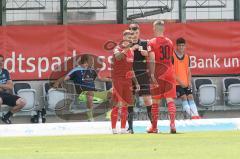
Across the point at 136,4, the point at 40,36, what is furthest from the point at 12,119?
the point at 136,4

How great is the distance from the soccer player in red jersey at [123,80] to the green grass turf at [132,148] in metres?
1.55

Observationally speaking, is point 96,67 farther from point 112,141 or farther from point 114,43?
point 112,141

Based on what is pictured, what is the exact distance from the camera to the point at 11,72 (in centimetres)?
1777

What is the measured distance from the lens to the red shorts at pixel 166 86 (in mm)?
12375

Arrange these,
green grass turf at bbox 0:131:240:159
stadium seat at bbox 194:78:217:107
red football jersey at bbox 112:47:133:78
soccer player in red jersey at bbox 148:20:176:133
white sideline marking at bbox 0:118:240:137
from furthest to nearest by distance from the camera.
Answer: stadium seat at bbox 194:78:217:107
white sideline marking at bbox 0:118:240:137
red football jersey at bbox 112:47:133:78
soccer player in red jersey at bbox 148:20:176:133
green grass turf at bbox 0:131:240:159

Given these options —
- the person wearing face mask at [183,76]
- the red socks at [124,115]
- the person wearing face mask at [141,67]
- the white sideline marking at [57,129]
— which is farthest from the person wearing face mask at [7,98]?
the red socks at [124,115]

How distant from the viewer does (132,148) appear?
8.95m

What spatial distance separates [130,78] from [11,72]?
5.56 meters

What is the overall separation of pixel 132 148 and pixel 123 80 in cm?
397

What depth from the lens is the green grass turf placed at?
7.92m

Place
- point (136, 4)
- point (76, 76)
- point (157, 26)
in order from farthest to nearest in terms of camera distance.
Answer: point (136, 4)
point (76, 76)
point (157, 26)

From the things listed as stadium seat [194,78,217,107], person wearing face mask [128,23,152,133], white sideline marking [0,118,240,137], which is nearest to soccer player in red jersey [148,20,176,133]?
person wearing face mask [128,23,152,133]

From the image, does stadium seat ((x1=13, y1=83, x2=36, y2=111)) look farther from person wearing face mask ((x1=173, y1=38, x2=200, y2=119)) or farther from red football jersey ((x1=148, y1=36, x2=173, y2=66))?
red football jersey ((x1=148, y1=36, x2=173, y2=66))

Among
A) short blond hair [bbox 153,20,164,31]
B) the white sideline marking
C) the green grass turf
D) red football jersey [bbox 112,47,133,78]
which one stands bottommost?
the white sideline marking
